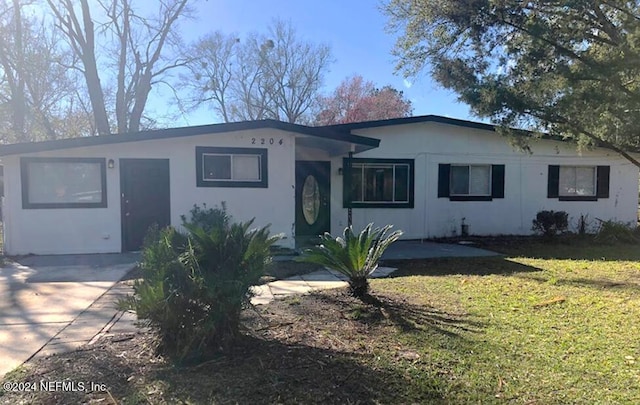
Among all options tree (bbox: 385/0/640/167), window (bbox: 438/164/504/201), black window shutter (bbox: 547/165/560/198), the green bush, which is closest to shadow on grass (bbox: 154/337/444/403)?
the green bush

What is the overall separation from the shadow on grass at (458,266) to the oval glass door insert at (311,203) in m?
3.72

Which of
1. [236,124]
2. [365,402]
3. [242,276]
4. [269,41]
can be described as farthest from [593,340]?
[269,41]

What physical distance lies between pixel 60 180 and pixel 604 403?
9.80 m

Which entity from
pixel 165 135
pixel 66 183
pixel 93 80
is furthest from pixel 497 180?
pixel 93 80

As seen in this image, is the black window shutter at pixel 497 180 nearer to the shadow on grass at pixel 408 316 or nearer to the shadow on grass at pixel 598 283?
the shadow on grass at pixel 598 283

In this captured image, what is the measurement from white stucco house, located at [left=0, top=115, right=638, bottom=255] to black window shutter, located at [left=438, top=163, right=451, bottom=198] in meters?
0.03

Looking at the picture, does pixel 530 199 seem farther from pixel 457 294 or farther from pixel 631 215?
pixel 457 294

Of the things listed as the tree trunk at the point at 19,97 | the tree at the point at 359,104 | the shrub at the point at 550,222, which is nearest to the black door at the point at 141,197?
the shrub at the point at 550,222

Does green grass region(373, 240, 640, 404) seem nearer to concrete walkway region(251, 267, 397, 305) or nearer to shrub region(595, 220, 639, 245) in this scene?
concrete walkway region(251, 267, 397, 305)

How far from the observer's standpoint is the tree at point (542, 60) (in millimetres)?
6504

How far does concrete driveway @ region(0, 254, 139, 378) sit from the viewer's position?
13.1ft

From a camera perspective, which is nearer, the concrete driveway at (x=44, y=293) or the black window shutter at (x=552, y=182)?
the concrete driveway at (x=44, y=293)

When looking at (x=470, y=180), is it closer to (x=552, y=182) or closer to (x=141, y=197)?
(x=552, y=182)

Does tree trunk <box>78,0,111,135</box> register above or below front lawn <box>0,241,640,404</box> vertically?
Answer: above
